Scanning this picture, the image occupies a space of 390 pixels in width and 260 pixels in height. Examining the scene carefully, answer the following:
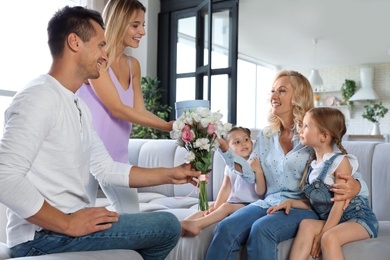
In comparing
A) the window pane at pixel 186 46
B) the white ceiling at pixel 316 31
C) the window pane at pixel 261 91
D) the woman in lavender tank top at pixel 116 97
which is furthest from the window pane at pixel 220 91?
the window pane at pixel 261 91

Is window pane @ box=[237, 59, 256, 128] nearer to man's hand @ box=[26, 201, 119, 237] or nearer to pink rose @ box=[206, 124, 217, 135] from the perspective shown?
pink rose @ box=[206, 124, 217, 135]

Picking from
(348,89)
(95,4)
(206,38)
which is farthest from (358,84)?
(95,4)

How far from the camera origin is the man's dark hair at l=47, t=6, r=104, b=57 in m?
1.40

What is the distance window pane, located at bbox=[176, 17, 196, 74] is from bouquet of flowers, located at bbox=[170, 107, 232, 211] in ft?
15.1

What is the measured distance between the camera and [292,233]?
2.04 m

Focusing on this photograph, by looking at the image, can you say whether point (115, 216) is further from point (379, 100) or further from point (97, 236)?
point (379, 100)

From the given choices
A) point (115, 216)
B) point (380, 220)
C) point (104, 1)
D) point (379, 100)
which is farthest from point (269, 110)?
point (379, 100)

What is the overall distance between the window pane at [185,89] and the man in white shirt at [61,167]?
4.86m

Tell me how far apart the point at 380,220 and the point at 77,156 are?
1812mm

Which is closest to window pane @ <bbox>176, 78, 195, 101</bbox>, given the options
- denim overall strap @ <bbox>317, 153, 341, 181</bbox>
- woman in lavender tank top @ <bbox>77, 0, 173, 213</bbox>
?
woman in lavender tank top @ <bbox>77, 0, 173, 213</bbox>

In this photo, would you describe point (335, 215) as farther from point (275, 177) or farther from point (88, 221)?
point (88, 221)

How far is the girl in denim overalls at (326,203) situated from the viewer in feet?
6.21

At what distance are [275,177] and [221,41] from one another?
13.2ft

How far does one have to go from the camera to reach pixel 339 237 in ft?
6.07
